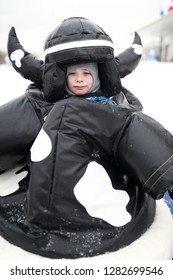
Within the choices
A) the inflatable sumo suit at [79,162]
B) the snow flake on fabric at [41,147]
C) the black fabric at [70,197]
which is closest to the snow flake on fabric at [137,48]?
the inflatable sumo suit at [79,162]

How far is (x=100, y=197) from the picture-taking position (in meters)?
0.82

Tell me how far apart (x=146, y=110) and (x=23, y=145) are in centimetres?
205

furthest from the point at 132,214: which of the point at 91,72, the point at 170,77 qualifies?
the point at 170,77

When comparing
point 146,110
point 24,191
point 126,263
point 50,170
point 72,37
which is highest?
point 72,37

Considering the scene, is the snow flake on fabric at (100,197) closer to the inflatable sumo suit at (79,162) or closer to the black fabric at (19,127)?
the inflatable sumo suit at (79,162)

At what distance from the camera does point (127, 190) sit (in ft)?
2.92

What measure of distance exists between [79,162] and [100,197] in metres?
0.11

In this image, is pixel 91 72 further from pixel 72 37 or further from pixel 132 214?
pixel 132 214

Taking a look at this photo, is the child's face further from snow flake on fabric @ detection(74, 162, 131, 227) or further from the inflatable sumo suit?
snow flake on fabric @ detection(74, 162, 131, 227)

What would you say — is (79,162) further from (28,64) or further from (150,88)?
(150,88)

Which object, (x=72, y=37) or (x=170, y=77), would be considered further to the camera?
(x=170, y=77)

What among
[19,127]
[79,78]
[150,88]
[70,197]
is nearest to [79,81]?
[79,78]

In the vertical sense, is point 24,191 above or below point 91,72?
below

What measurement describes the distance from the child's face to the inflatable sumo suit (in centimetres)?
3
